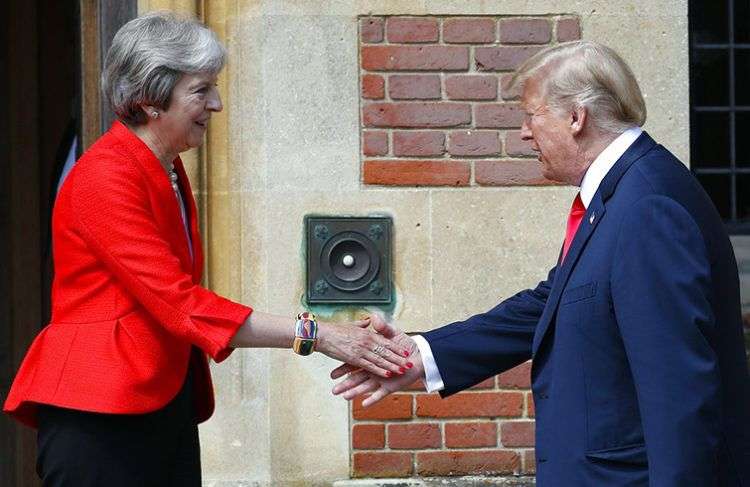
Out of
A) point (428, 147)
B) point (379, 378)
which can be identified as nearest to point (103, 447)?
point (379, 378)

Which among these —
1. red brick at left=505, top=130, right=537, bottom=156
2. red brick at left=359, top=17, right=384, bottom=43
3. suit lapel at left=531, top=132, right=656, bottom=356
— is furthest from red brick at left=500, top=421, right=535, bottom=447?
suit lapel at left=531, top=132, right=656, bottom=356

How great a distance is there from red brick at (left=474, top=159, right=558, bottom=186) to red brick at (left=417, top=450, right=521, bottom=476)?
96 cm

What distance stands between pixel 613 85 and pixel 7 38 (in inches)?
189

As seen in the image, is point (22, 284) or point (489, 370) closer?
point (489, 370)

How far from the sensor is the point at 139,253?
3.58 meters

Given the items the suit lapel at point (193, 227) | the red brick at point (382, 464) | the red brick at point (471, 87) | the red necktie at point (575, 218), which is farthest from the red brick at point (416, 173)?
the red necktie at point (575, 218)

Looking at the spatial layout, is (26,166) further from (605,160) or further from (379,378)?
(605,160)

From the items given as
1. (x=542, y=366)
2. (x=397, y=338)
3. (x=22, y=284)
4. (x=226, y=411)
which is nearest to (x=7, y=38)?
(x=22, y=284)

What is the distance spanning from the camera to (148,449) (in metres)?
3.70

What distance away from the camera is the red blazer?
357cm

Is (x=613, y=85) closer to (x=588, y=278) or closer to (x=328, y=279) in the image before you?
(x=588, y=278)

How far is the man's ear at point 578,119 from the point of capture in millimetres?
3375

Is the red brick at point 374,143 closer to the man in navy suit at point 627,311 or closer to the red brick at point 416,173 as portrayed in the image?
the red brick at point 416,173

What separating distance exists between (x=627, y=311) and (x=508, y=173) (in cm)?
216
